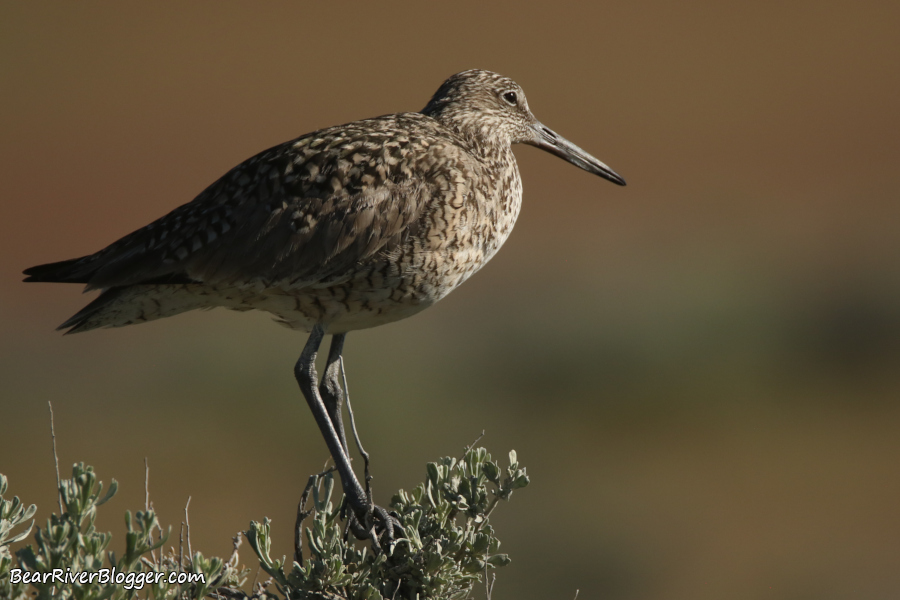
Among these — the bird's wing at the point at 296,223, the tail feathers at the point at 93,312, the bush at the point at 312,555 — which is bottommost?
the bush at the point at 312,555

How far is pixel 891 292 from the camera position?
42.4 feet

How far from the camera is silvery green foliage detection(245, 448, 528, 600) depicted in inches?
146

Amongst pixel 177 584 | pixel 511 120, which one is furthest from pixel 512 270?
pixel 177 584

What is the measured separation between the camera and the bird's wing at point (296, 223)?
14.1ft

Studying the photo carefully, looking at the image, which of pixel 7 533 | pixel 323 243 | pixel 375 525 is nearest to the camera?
pixel 7 533

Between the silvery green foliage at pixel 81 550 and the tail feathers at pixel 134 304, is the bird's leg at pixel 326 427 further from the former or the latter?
the silvery green foliage at pixel 81 550

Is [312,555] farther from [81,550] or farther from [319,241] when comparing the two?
[319,241]

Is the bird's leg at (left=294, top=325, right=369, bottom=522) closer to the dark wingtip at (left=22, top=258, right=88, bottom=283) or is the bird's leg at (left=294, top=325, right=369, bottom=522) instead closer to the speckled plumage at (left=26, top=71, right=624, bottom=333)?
the speckled plumage at (left=26, top=71, right=624, bottom=333)

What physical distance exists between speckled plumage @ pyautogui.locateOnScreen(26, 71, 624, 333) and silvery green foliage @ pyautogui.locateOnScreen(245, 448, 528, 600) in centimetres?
92

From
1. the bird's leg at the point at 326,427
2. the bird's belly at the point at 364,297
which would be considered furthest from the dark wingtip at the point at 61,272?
the bird's leg at the point at 326,427

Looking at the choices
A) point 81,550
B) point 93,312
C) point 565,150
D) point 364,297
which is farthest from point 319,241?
point 565,150

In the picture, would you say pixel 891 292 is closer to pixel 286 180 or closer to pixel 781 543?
pixel 781 543

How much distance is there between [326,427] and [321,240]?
36.4 inches

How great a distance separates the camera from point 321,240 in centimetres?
430
